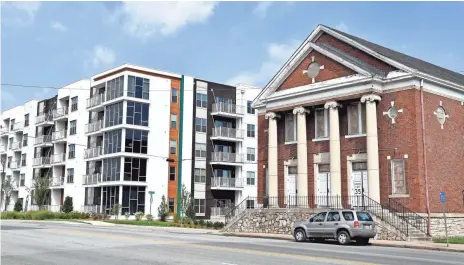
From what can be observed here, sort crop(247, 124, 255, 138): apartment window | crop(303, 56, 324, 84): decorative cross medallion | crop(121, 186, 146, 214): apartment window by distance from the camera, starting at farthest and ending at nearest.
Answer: crop(247, 124, 255, 138): apartment window, crop(121, 186, 146, 214): apartment window, crop(303, 56, 324, 84): decorative cross medallion

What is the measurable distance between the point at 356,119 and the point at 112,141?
3357 centimetres

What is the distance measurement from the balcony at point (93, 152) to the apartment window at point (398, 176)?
1516 inches

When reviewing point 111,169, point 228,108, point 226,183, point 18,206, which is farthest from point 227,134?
point 18,206

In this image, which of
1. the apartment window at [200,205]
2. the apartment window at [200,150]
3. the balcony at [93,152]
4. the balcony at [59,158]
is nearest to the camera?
the balcony at [93,152]

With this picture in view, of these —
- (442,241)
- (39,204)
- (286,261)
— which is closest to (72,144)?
(39,204)

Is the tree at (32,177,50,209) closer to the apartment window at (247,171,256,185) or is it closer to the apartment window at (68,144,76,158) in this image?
the apartment window at (68,144,76,158)

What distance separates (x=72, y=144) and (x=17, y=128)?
2020 cm

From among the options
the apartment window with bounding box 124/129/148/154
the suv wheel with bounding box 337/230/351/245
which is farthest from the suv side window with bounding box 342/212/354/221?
the apartment window with bounding box 124/129/148/154

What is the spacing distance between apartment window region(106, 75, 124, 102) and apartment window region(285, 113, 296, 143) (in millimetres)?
27213

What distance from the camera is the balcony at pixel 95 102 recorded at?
6056 cm

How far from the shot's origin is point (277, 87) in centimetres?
3550

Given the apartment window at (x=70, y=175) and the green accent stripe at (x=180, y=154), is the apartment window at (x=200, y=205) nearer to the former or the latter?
the green accent stripe at (x=180, y=154)

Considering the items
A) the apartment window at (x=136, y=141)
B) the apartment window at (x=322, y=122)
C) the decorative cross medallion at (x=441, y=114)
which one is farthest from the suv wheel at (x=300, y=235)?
the apartment window at (x=136, y=141)

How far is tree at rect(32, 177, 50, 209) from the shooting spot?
64.2m
